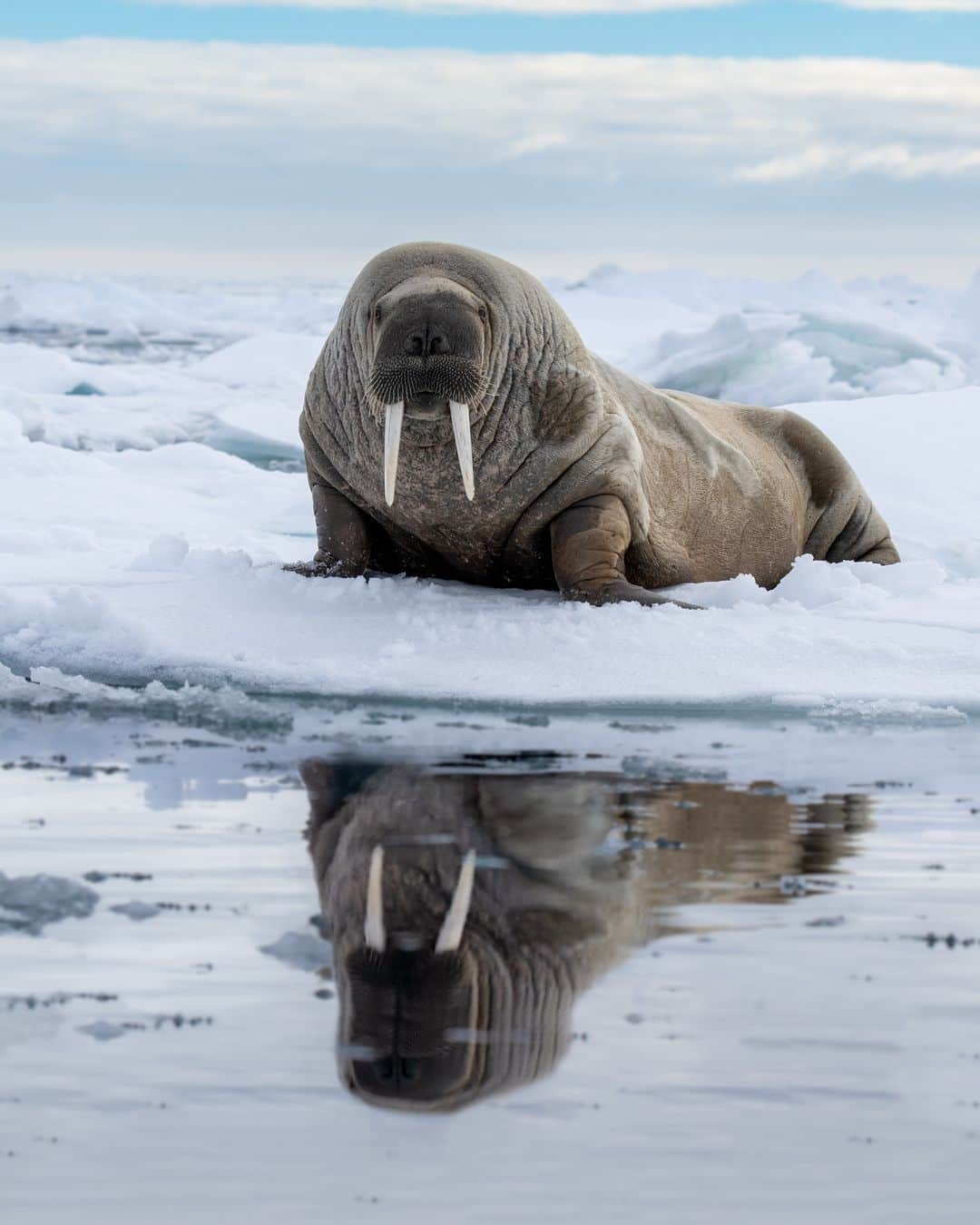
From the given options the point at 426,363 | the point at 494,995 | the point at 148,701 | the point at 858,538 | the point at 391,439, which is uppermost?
the point at 426,363

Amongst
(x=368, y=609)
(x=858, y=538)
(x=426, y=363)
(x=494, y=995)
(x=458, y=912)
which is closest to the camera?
(x=494, y=995)

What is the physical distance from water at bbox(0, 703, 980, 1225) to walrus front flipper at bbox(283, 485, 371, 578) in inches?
95.3

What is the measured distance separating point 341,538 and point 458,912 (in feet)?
13.4

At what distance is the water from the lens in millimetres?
2549

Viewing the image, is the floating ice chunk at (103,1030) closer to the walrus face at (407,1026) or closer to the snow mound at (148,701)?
the walrus face at (407,1026)

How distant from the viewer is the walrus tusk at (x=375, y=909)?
11.4ft

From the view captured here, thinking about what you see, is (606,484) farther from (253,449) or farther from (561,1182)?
(253,449)

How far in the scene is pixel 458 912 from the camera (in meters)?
3.68

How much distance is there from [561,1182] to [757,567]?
6.51m

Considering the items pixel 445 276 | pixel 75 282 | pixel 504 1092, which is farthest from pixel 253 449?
pixel 75 282

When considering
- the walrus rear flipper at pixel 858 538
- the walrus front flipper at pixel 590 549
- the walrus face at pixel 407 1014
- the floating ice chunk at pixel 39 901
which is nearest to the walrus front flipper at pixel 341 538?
the walrus front flipper at pixel 590 549

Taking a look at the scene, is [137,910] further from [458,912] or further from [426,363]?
[426,363]

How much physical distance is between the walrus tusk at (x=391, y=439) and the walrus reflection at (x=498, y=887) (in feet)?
5.23

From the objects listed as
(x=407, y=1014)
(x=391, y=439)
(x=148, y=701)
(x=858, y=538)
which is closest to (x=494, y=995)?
(x=407, y=1014)
